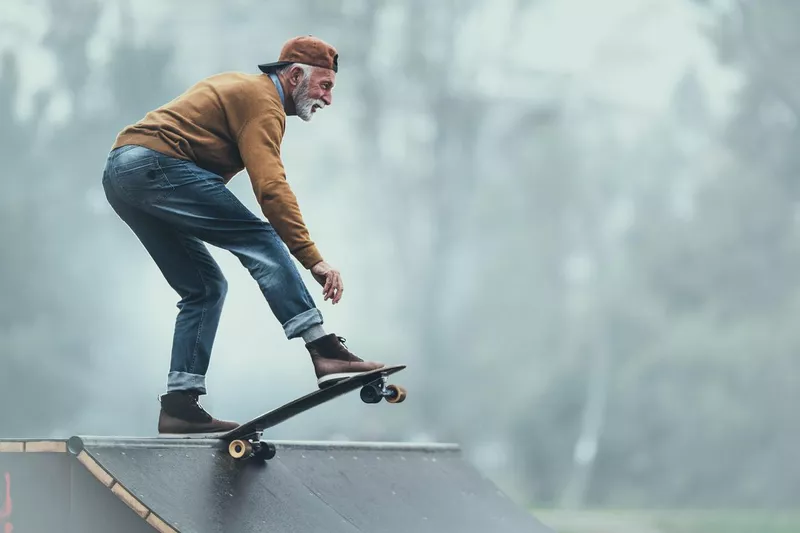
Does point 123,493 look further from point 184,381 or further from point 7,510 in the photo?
Result: point 184,381

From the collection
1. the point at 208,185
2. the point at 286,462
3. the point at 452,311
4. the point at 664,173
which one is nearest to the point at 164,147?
the point at 208,185

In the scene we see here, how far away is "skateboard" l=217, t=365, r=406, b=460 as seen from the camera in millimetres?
3568

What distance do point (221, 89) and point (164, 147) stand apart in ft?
0.90

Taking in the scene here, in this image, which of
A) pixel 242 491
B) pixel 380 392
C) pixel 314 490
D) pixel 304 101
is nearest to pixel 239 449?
pixel 242 491

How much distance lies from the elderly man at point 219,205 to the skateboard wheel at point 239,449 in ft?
0.48

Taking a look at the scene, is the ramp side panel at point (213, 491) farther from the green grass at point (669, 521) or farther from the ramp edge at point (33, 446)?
the green grass at point (669, 521)

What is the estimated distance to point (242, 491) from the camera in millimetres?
3604

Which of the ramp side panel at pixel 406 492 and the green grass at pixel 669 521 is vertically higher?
the green grass at pixel 669 521

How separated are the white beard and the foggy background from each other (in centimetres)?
1903

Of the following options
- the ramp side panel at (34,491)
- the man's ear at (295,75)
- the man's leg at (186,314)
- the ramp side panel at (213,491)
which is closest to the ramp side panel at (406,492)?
the ramp side panel at (213,491)

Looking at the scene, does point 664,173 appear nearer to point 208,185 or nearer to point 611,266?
point 611,266

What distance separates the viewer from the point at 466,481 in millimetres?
4969

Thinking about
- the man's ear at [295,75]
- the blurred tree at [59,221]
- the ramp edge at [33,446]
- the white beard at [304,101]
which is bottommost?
the ramp edge at [33,446]

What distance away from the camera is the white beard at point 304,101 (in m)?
3.85
